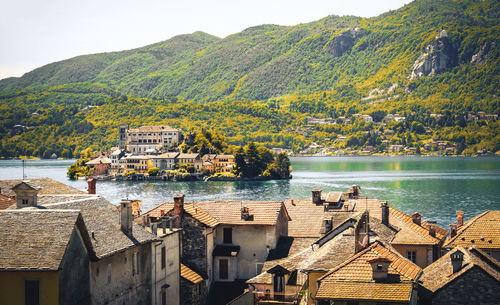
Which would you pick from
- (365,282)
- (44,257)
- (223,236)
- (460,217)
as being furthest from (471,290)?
(460,217)

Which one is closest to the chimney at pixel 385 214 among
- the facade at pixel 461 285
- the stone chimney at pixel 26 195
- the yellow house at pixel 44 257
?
the facade at pixel 461 285

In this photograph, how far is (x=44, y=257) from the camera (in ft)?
74.5

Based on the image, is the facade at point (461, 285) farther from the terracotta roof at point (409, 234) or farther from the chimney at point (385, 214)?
the chimney at point (385, 214)

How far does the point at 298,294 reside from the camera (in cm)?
3136

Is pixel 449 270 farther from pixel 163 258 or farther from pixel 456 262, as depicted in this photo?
pixel 163 258

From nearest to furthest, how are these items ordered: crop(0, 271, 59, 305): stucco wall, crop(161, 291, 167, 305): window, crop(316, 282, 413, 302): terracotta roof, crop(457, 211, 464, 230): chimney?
crop(0, 271, 59, 305): stucco wall
crop(316, 282, 413, 302): terracotta roof
crop(161, 291, 167, 305): window
crop(457, 211, 464, 230): chimney

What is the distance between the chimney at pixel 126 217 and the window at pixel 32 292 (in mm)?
6900

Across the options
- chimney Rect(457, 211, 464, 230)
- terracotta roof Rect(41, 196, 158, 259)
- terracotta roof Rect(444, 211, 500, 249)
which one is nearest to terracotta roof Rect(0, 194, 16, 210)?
terracotta roof Rect(41, 196, 158, 259)

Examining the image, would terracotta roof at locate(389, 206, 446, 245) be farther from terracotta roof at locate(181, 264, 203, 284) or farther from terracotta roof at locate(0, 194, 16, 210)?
terracotta roof at locate(0, 194, 16, 210)

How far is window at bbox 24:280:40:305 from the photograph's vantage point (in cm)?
2245

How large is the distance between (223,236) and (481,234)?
52.4ft

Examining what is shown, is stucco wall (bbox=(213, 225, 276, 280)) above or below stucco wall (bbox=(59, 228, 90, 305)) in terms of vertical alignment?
below

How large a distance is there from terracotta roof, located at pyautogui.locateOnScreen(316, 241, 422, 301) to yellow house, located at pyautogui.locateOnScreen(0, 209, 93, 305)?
929 centimetres

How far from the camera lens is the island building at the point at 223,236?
37.4 metres
